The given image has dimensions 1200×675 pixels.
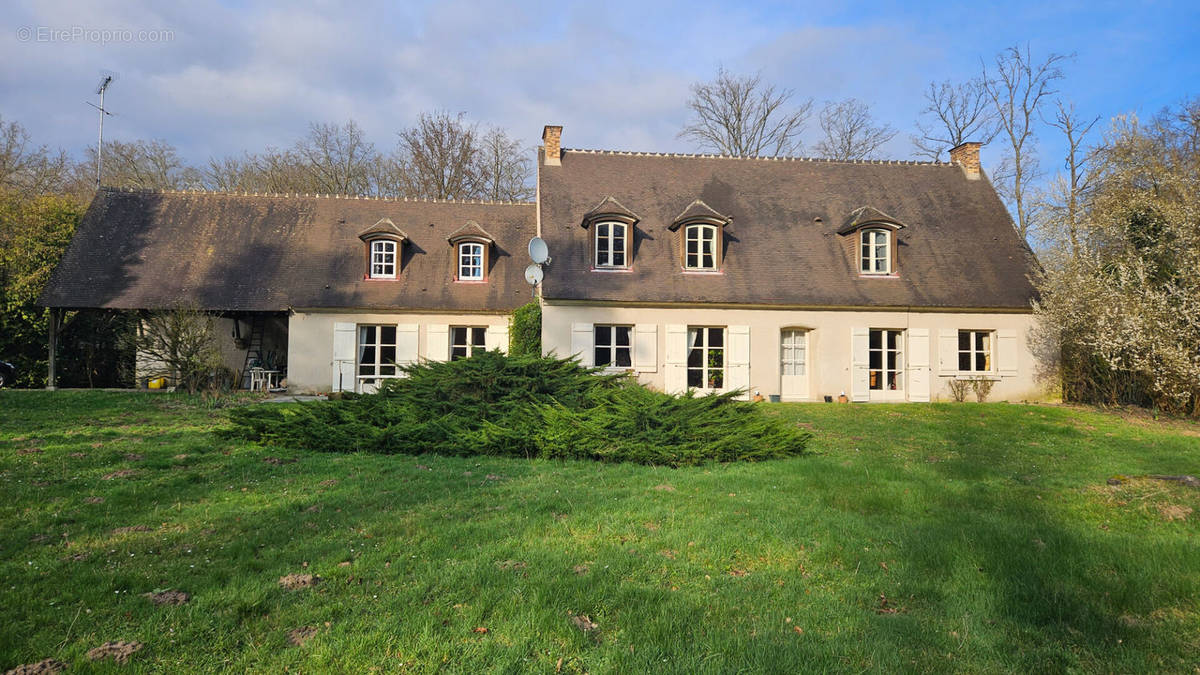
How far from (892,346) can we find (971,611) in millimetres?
14950

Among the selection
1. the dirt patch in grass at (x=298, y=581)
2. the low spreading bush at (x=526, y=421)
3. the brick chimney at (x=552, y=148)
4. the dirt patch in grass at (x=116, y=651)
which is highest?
the brick chimney at (x=552, y=148)

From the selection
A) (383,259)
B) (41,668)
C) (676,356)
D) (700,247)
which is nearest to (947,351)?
(700,247)

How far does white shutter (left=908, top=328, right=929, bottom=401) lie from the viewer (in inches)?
663

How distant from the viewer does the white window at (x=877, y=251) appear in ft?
57.5

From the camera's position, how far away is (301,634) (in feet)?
10.4

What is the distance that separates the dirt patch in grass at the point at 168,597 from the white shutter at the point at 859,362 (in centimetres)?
1593

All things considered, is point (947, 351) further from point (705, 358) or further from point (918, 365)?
point (705, 358)

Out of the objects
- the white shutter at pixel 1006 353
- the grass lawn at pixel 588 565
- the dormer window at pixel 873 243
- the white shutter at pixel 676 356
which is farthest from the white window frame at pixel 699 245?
the grass lawn at pixel 588 565

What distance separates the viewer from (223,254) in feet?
60.2

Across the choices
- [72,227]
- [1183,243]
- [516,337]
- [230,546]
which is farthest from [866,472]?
[72,227]

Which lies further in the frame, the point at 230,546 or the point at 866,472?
the point at 866,472

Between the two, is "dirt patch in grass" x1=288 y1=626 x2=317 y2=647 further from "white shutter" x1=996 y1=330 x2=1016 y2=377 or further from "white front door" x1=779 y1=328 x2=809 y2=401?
"white shutter" x1=996 y1=330 x2=1016 y2=377

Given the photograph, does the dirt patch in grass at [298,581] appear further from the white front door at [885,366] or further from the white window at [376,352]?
the white front door at [885,366]

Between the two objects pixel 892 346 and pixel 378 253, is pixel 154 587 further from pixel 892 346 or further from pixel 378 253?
pixel 892 346
